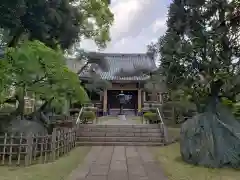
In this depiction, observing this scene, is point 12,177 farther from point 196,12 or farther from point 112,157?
point 196,12

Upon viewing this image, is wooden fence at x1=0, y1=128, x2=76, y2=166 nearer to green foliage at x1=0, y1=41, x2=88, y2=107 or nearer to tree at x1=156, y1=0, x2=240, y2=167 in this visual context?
green foliage at x1=0, y1=41, x2=88, y2=107

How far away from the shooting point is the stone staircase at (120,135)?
10.2 m

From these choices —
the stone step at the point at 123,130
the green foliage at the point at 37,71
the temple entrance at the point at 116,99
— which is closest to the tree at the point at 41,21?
the green foliage at the point at 37,71

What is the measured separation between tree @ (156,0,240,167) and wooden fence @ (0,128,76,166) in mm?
3727

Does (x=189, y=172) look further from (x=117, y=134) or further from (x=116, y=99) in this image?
(x=116, y=99)

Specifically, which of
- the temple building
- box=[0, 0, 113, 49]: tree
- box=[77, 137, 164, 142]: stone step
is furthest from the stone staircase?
the temple building

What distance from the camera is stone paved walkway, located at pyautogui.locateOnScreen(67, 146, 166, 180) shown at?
525cm

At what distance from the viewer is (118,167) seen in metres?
6.11

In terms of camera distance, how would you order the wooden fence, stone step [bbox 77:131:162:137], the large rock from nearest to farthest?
the large rock, the wooden fence, stone step [bbox 77:131:162:137]

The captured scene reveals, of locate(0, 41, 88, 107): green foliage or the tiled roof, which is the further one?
the tiled roof

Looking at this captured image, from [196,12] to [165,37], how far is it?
1.21m

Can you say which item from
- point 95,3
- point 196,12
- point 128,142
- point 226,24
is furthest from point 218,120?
point 95,3

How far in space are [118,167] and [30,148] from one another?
2416 millimetres

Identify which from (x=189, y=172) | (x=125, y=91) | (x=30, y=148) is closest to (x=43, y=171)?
(x=30, y=148)
